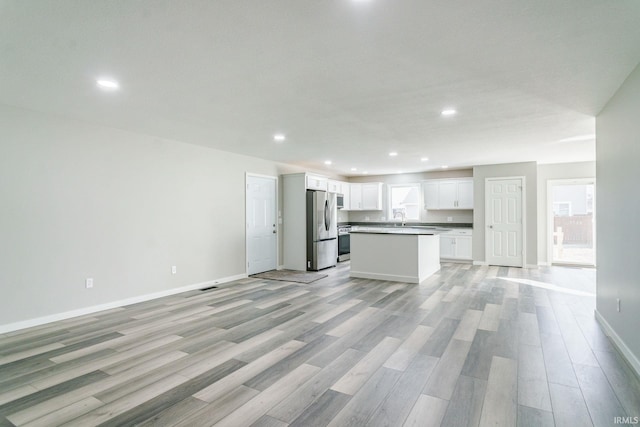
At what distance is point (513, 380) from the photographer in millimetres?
2531

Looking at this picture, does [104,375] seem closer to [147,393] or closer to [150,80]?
[147,393]

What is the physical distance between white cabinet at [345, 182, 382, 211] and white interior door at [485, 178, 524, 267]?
299 cm

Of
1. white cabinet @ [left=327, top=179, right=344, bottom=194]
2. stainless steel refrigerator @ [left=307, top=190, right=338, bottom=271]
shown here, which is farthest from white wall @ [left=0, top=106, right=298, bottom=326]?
white cabinet @ [left=327, top=179, right=344, bottom=194]

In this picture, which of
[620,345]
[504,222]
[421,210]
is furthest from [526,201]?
[620,345]

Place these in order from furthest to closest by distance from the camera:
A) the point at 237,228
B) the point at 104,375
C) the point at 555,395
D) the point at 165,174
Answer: the point at 237,228
the point at 165,174
the point at 104,375
the point at 555,395

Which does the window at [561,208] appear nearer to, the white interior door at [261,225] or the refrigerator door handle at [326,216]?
the refrigerator door handle at [326,216]

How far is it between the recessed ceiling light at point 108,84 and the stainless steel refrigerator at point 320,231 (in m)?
4.85

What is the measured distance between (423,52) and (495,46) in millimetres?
496

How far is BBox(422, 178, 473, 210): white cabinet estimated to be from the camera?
28.6ft

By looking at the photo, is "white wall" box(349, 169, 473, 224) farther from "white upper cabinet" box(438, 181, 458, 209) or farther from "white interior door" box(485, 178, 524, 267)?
"white interior door" box(485, 178, 524, 267)

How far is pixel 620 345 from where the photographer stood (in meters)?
3.08

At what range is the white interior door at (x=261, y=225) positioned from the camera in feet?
22.8

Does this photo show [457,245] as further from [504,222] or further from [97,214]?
[97,214]

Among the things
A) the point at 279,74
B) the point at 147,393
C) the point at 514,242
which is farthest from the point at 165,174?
the point at 514,242
